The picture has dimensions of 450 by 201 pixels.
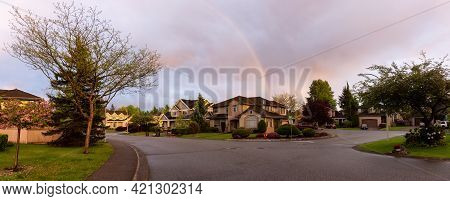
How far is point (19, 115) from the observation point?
1504 centimetres

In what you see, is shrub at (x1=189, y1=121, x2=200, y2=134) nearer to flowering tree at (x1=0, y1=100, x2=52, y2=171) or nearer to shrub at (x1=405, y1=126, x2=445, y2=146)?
shrub at (x1=405, y1=126, x2=445, y2=146)

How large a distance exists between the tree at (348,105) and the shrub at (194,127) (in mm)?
40278

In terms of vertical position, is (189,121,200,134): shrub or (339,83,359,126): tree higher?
(339,83,359,126): tree

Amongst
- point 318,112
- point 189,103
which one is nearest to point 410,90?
point 318,112

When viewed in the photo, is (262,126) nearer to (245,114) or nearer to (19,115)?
(245,114)

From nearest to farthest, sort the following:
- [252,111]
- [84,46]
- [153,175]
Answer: [153,175] → [84,46] → [252,111]

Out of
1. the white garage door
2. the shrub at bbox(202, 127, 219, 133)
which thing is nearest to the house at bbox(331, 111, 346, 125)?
the white garage door

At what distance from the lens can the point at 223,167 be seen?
601 inches

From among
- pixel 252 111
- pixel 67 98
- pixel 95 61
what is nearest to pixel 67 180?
pixel 95 61

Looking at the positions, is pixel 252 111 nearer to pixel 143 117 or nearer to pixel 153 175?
pixel 143 117

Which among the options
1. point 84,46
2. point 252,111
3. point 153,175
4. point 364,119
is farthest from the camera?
point 364,119

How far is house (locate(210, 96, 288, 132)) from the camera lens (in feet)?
194

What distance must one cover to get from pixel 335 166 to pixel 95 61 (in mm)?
17198

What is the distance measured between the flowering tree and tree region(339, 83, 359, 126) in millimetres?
77789
